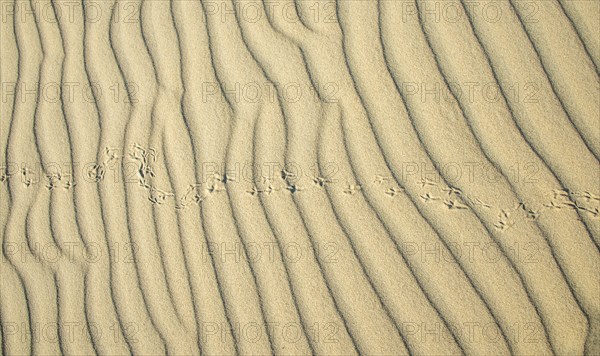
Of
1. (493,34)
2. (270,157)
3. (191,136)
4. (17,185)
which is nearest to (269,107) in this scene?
(270,157)

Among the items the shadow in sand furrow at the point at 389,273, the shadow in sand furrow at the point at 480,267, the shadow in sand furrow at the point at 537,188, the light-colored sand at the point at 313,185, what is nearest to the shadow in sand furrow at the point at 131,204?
the light-colored sand at the point at 313,185

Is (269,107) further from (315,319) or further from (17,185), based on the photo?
(17,185)

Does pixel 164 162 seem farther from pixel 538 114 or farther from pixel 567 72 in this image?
pixel 567 72

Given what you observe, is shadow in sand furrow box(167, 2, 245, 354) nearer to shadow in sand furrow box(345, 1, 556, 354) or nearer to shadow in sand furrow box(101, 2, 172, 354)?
shadow in sand furrow box(101, 2, 172, 354)

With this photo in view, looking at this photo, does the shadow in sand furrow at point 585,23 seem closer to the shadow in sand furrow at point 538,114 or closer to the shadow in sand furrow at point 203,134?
the shadow in sand furrow at point 538,114

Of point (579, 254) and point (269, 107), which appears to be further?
point (269, 107)

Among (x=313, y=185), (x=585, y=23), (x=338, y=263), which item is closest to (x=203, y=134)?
(x=313, y=185)
